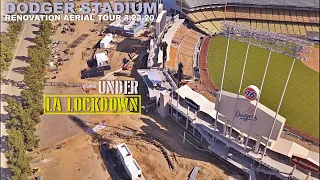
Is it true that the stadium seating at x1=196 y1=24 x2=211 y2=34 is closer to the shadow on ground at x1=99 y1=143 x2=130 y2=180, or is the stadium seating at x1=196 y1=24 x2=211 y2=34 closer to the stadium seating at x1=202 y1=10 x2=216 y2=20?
the stadium seating at x1=202 y1=10 x2=216 y2=20

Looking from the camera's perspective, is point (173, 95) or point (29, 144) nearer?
point (29, 144)

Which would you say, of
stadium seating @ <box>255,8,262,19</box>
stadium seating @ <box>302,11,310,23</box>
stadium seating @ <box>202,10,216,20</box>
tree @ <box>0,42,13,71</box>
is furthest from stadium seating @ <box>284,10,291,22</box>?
tree @ <box>0,42,13,71</box>

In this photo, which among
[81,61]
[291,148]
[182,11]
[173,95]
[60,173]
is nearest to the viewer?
[291,148]

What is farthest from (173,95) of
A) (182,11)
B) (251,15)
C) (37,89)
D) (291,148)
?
(251,15)

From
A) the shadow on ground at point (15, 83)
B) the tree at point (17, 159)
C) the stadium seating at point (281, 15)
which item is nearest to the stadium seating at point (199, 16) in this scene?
the stadium seating at point (281, 15)

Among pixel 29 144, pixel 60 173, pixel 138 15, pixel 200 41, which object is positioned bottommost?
pixel 60 173

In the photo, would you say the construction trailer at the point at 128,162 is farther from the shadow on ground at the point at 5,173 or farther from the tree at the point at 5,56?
the tree at the point at 5,56

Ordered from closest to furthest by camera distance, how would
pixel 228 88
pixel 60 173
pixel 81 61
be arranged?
pixel 60 173, pixel 228 88, pixel 81 61

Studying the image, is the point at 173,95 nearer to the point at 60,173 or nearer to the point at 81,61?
the point at 60,173
